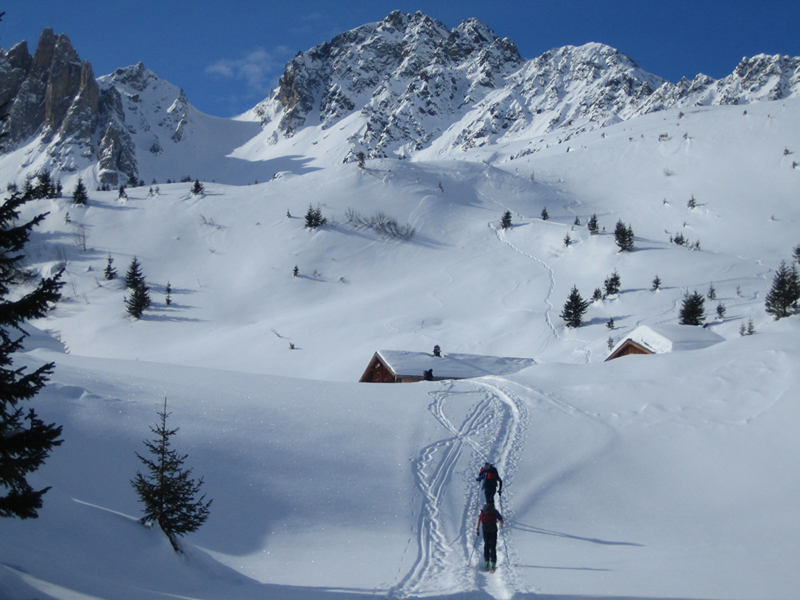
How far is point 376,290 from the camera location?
40281 millimetres

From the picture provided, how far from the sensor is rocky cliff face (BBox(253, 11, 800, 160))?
109188mm

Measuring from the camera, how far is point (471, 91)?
556 feet

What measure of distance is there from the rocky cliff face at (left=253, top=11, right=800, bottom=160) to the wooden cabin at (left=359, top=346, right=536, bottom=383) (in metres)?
88.6

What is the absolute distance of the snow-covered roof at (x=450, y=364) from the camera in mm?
23984

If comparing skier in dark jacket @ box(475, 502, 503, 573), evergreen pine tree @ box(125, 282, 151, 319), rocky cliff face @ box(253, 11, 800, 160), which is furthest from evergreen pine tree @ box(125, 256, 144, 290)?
rocky cliff face @ box(253, 11, 800, 160)

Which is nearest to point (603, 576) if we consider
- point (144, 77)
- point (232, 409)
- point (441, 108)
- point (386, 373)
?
point (232, 409)

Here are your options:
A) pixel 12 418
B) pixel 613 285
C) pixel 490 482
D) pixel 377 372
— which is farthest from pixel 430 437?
pixel 613 285

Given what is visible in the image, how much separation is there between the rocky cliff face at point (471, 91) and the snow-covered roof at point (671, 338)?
87.2m

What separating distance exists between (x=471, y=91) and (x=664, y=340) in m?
164

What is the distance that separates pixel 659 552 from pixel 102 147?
493 feet

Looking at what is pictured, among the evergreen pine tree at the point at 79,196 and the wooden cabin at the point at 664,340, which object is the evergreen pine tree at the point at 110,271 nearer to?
the evergreen pine tree at the point at 79,196

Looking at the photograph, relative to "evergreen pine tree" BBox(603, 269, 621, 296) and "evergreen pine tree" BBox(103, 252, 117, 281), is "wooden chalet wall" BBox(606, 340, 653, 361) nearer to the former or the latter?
"evergreen pine tree" BBox(603, 269, 621, 296)

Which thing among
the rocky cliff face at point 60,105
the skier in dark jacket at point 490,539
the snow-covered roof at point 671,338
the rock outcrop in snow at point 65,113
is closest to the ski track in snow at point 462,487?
the skier in dark jacket at point 490,539

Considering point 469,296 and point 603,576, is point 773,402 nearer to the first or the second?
point 603,576
